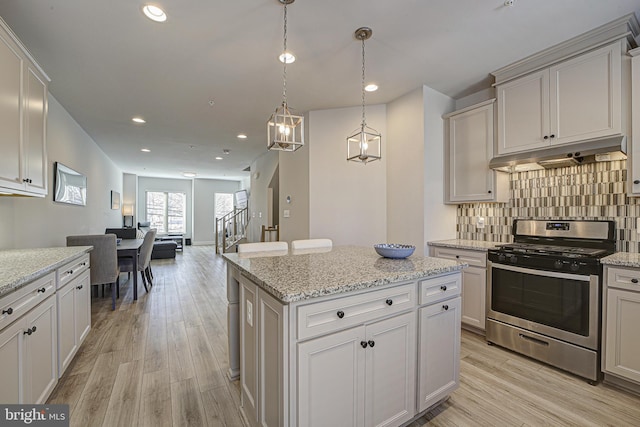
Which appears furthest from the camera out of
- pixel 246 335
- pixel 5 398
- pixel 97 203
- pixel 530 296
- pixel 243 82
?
pixel 97 203

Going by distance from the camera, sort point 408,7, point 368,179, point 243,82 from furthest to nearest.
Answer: point 368,179 < point 243,82 < point 408,7

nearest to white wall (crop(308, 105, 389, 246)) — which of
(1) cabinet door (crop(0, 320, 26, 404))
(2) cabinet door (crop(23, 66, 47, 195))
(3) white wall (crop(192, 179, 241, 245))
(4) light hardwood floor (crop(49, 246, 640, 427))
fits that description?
(4) light hardwood floor (crop(49, 246, 640, 427))

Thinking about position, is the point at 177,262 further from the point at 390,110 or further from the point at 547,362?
the point at 547,362

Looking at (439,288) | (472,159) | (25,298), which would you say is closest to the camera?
(25,298)

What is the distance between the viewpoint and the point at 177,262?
728cm

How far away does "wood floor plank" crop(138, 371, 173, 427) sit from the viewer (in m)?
1.70

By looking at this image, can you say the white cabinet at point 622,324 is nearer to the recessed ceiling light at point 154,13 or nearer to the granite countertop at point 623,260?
the granite countertop at point 623,260

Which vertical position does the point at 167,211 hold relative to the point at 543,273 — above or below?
above

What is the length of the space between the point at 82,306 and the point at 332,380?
2507 mm

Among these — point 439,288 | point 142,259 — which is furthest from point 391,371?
point 142,259

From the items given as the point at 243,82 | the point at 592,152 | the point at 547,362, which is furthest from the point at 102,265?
the point at 592,152

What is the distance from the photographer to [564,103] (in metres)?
2.46

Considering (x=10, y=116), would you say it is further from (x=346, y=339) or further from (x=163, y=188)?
(x=163, y=188)

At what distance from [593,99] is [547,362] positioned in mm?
2227
